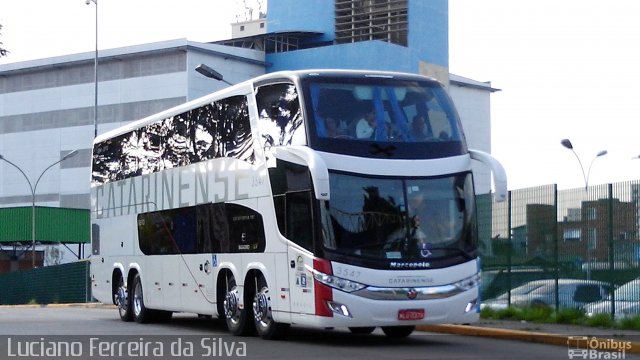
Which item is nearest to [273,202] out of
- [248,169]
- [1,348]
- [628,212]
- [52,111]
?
[248,169]

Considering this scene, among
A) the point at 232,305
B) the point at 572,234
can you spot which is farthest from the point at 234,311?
the point at 572,234

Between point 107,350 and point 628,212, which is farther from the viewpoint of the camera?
point 628,212

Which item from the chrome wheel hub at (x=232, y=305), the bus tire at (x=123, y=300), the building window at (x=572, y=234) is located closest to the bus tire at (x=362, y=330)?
the chrome wheel hub at (x=232, y=305)

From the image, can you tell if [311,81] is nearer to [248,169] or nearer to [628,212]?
[248,169]

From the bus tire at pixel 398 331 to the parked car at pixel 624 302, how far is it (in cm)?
378

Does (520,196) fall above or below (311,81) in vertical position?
below

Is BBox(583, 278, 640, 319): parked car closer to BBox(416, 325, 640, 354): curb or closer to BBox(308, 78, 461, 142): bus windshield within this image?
BBox(416, 325, 640, 354): curb

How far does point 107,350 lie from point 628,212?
9.44 meters

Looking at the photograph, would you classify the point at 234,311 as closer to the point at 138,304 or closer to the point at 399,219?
the point at 399,219

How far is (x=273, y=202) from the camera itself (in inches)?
696

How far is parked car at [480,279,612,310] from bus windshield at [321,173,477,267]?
4.64m

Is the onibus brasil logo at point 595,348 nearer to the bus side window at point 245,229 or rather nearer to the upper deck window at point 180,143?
the bus side window at point 245,229

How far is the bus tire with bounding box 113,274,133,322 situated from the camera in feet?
81.9

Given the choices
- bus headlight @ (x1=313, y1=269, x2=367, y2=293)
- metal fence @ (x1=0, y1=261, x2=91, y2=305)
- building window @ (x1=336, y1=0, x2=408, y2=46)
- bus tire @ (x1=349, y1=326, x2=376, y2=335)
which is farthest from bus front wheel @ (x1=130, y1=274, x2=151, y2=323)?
building window @ (x1=336, y1=0, x2=408, y2=46)
